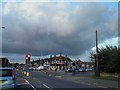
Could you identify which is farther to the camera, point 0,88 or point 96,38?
point 96,38

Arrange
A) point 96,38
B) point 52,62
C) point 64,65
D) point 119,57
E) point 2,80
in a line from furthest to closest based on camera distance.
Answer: point 52,62
point 64,65
point 96,38
point 119,57
point 2,80

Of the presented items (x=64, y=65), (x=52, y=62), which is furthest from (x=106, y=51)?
(x=52, y=62)

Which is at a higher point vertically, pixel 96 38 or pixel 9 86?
pixel 96 38

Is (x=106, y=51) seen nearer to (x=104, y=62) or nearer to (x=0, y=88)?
(x=104, y=62)

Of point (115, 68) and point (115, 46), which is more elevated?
point (115, 46)

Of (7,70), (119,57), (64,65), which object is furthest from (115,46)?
(64,65)

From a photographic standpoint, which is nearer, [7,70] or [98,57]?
[7,70]

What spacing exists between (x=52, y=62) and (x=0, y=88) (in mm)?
160064

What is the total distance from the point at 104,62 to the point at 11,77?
37435 millimetres

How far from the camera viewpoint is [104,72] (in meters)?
56.8

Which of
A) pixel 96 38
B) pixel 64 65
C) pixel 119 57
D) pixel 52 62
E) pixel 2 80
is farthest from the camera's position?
pixel 52 62

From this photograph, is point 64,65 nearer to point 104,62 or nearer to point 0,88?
point 104,62

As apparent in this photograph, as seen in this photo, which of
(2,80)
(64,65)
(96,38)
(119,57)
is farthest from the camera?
(64,65)

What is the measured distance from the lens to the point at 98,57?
57.6 metres
